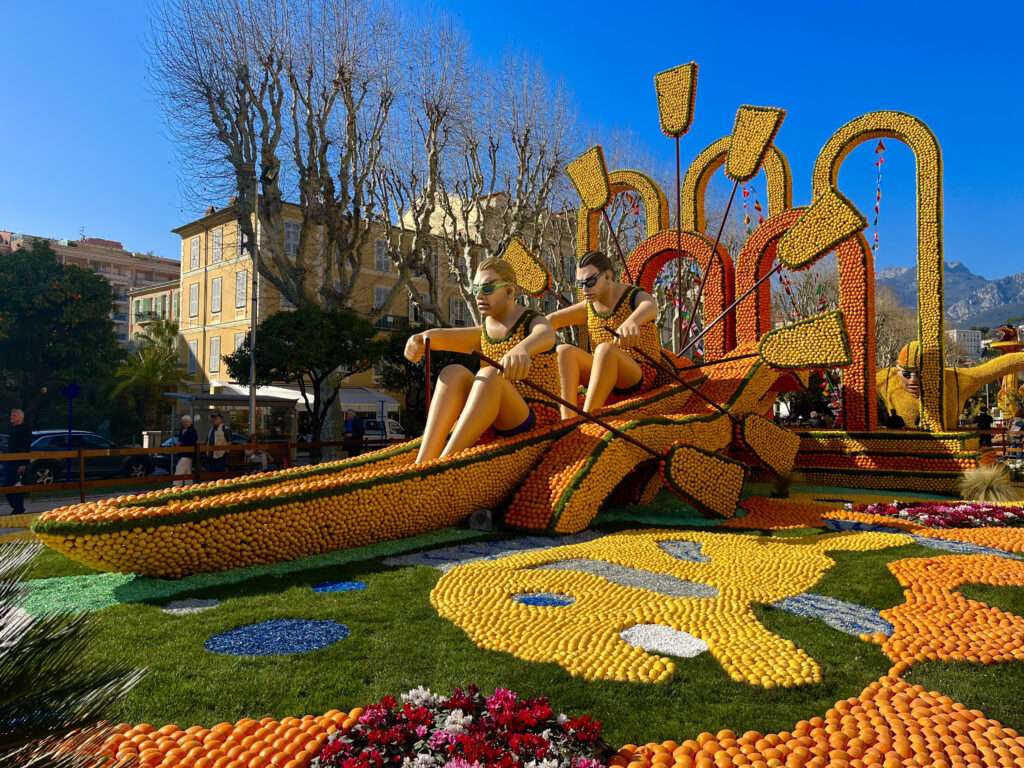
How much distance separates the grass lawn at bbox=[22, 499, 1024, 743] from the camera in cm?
270

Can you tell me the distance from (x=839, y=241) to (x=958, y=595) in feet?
17.8

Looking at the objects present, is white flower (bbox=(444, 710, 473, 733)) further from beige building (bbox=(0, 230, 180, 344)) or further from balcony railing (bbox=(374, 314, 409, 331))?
beige building (bbox=(0, 230, 180, 344))

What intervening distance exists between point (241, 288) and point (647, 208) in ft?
83.9

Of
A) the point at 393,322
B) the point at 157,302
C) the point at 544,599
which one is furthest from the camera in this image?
the point at 157,302

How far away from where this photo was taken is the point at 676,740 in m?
2.52

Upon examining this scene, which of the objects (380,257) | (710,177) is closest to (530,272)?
(710,177)

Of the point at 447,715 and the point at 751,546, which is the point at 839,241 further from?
the point at 447,715

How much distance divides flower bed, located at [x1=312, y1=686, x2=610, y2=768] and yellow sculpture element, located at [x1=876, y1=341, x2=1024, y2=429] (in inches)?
400

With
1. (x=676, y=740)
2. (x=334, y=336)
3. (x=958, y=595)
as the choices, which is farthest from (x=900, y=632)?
(x=334, y=336)

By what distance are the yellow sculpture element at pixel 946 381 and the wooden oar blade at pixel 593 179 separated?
17.7 feet

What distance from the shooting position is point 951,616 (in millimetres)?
3896

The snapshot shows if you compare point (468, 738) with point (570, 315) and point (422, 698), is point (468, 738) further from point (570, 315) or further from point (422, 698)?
point (570, 315)

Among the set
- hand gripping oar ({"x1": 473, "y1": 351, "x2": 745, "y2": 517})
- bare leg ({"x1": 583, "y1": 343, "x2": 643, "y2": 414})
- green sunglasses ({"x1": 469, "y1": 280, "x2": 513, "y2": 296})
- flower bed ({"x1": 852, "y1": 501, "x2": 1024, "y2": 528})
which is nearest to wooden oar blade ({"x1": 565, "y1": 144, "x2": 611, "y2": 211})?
bare leg ({"x1": 583, "y1": 343, "x2": 643, "y2": 414})

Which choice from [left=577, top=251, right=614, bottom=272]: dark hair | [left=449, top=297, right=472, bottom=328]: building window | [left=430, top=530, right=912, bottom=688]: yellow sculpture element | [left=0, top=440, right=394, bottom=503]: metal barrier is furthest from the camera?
[left=449, top=297, right=472, bottom=328]: building window
